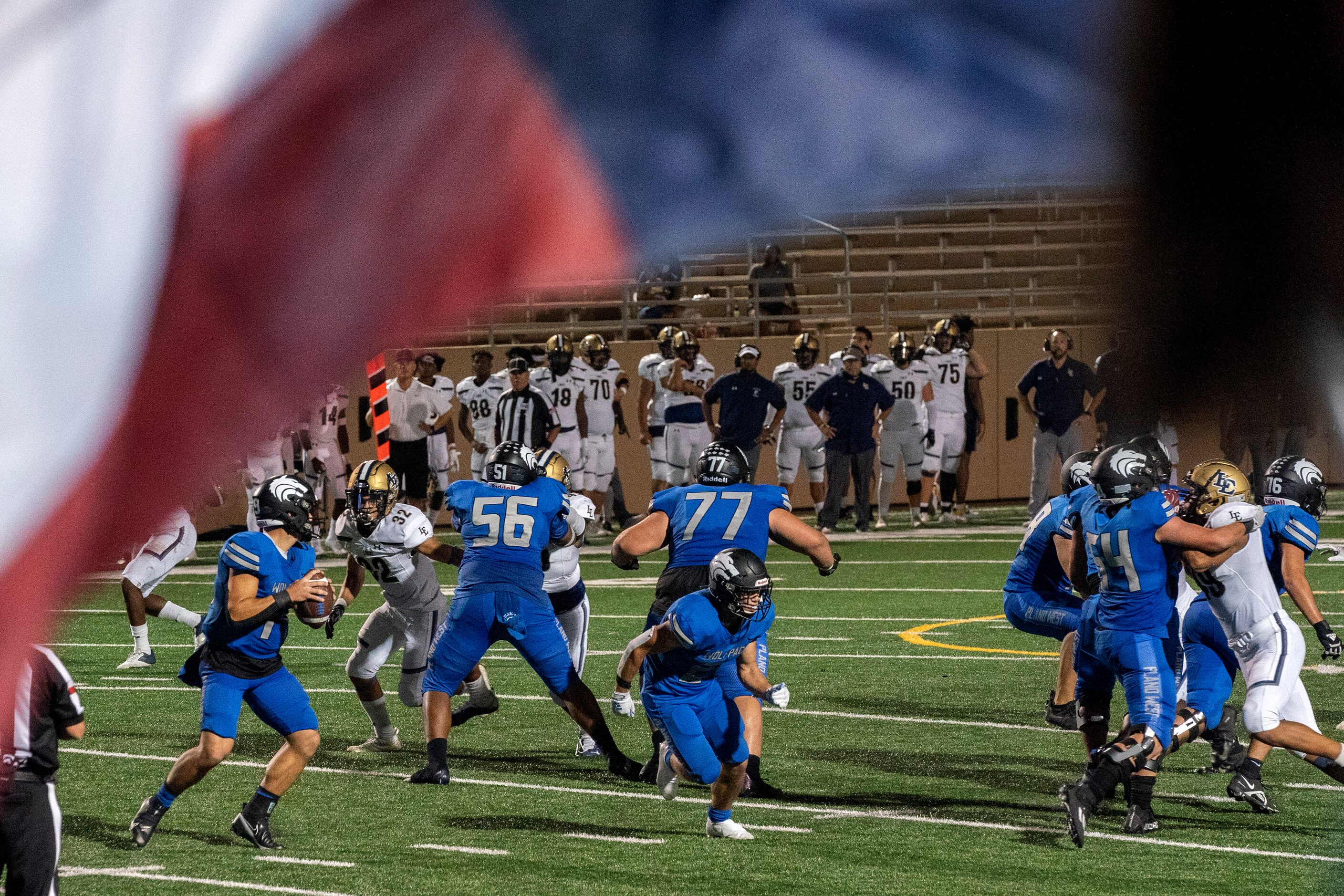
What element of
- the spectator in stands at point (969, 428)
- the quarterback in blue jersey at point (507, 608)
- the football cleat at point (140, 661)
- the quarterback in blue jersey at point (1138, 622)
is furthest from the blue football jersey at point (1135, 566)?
the spectator in stands at point (969, 428)

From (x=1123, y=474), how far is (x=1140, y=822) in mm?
3013

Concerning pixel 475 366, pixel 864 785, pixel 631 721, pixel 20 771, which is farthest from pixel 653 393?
pixel 475 366

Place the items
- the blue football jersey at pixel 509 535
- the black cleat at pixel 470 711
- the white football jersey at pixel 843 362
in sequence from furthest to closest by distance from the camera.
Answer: the white football jersey at pixel 843 362 → the black cleat at pixel 470 711 → the blue football jersey at pixel 509 535

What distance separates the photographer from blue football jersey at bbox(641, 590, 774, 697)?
7.89m

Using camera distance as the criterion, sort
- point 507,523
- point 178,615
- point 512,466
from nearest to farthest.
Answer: point 507,523, point 512,466, point 178,615

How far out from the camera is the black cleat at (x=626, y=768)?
9273mm

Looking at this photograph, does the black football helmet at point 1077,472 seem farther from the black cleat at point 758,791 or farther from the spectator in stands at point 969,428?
the spectator in stands at point 969,428

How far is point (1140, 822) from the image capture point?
7953mm

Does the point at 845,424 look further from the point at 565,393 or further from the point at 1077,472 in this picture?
the point at 1077,472

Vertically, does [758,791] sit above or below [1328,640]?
below

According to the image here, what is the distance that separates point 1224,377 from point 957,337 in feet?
1.98

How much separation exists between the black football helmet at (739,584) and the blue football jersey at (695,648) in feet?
0.18

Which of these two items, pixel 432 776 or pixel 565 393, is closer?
pixel 432 776

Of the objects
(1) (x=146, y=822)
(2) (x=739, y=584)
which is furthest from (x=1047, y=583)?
(1) (x=146, y=822)
